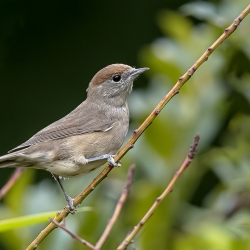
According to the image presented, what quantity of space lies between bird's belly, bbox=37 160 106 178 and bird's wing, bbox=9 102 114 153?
0.17m

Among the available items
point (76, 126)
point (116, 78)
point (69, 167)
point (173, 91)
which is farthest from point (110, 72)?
point (173, 91)

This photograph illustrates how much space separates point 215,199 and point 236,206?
0.23 meters

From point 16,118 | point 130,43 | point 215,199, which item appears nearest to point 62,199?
point 215,199

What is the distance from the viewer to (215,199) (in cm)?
451

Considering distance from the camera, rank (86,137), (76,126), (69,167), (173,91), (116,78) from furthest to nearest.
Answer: (116,78) → (76,126) → (86,137) → (69,167) → (173,91)

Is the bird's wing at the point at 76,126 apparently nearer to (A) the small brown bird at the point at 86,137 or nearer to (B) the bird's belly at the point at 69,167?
(A) the small brown bird at the point at 86,137

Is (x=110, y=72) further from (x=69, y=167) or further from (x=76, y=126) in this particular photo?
(x=69, y=167)

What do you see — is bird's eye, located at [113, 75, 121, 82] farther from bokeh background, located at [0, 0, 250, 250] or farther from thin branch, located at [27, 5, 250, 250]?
thin branch, located at [27, 5, 250, 250]

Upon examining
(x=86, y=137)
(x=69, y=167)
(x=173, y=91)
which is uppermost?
(x=173, y=91)

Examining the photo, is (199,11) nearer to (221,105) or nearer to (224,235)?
(221,105)

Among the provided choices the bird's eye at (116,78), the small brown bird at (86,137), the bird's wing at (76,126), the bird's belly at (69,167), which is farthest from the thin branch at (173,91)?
the bird's eye at (116,78)

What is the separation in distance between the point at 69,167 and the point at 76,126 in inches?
14.3

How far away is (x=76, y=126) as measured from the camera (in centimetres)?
388

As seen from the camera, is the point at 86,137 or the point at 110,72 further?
the point at 110,72
